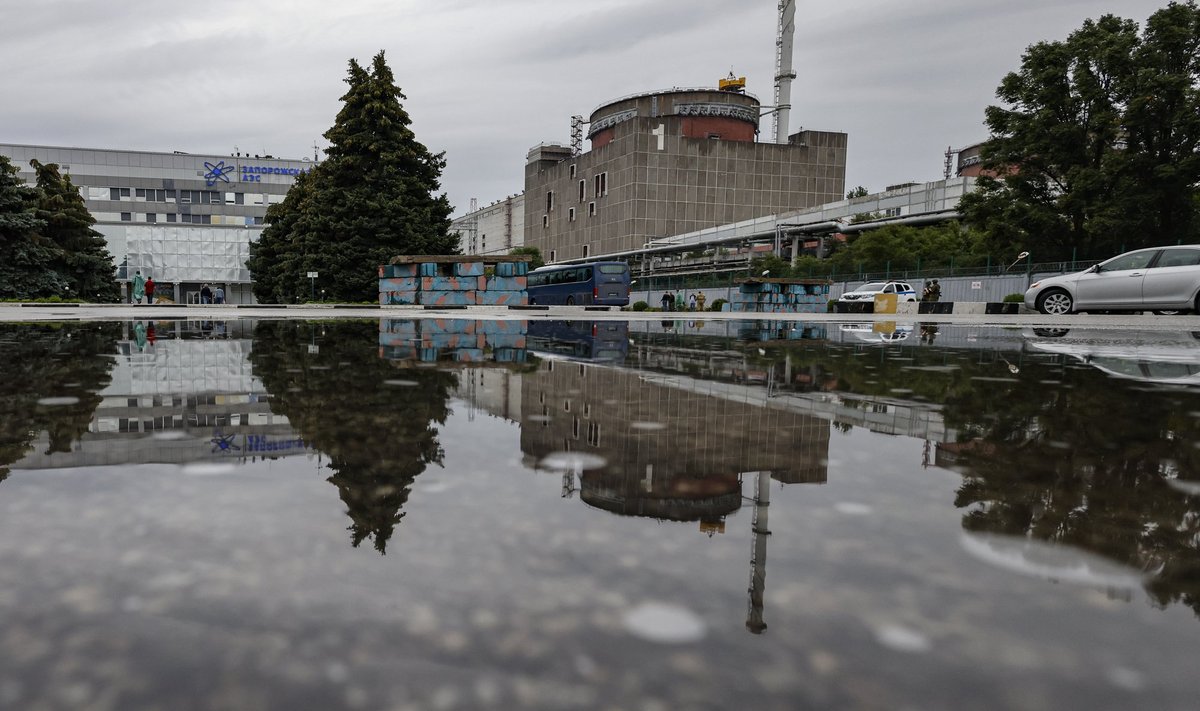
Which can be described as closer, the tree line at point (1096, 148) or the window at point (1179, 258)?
the window at point (1179, 258)

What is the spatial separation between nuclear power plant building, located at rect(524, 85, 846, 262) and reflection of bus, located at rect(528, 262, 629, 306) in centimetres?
3277

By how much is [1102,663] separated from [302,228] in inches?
1519

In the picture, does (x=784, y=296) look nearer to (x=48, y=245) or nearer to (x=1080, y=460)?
(x=1080, y=460)

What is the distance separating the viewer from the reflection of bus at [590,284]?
106 ft

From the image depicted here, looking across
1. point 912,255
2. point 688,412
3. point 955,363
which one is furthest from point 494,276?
point 912,255

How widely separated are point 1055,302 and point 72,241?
43118mm

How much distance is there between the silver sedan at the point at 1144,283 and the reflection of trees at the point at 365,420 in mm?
15797

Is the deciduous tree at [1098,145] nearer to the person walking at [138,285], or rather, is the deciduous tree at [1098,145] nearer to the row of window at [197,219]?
the person walking at [138,285]

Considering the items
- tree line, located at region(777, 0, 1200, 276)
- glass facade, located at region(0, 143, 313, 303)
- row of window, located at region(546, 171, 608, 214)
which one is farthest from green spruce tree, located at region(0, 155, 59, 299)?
row of window, located at region(546, 171, 608, 214)

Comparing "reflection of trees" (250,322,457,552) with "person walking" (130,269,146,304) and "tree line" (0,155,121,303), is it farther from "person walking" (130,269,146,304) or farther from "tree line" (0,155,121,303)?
"person walking" (130,269,146,304)

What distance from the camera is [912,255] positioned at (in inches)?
1574

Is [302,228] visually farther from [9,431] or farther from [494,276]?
[9,431]

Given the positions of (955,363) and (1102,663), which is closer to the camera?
(1102,663)

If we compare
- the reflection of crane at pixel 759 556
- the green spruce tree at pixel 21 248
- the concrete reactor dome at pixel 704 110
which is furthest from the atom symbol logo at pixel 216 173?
the reflection of crane at pixel 759 556
